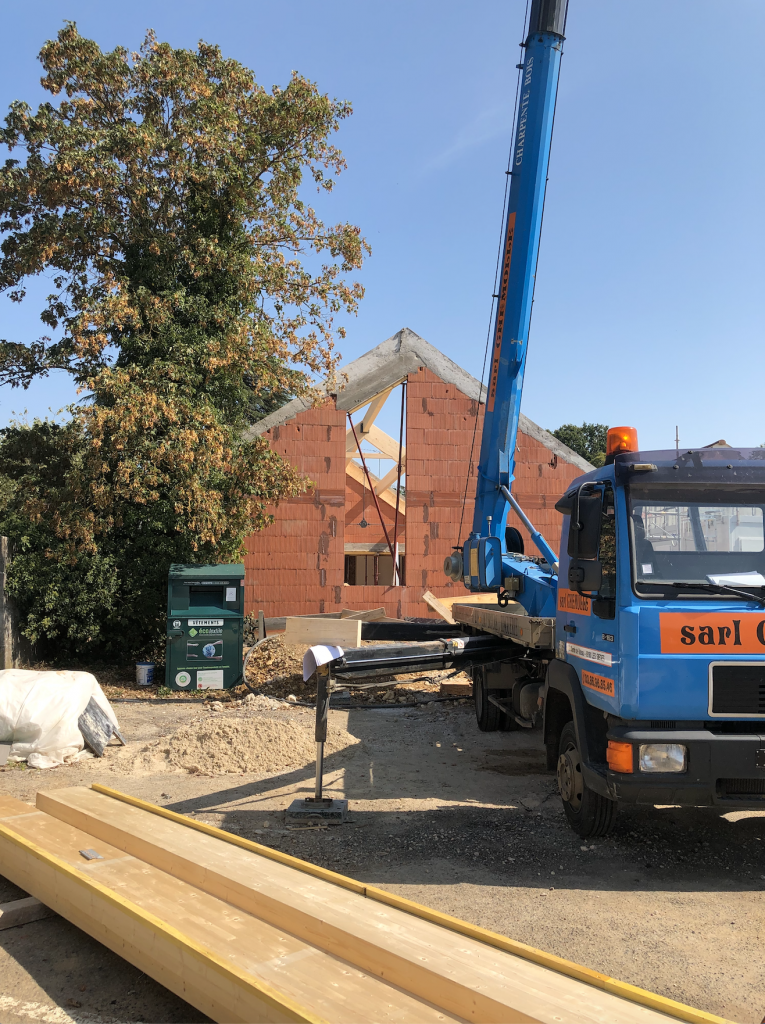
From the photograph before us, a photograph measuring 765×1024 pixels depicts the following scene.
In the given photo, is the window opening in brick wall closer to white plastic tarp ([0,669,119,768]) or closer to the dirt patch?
the dirt patch

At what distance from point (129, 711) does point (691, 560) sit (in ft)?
28.2

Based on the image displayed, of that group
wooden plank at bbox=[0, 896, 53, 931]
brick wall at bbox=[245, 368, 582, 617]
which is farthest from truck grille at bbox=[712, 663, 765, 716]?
brick wall at bbox=[245, 368, 582, 617]

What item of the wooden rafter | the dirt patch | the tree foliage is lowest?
the dirt patch

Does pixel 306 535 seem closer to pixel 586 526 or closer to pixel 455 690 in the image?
pixel 455 690

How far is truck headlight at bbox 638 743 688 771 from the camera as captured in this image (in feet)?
15.4

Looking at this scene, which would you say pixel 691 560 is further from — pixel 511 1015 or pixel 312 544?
pixel 312 544

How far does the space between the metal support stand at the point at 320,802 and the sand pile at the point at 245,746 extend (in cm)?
146

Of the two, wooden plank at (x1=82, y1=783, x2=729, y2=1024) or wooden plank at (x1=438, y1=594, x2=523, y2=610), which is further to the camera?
wooden plank at (x1=438, y1=594, x2=523, y2=610)

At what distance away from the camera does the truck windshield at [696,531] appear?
16.6ft

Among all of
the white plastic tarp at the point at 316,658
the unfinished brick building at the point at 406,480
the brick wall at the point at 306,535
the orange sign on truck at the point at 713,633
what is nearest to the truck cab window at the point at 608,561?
the orange sign on truck at the point at 713,633

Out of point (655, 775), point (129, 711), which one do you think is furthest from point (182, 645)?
point (655, 775)

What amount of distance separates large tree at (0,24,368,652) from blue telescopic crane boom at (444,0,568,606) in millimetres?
5958

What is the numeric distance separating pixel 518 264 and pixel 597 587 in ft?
16.3

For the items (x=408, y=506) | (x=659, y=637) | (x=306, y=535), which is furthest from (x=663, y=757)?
(x=306, y=535)
